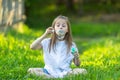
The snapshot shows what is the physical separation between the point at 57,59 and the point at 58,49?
0.20 metres

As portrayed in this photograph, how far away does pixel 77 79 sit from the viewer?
8344 millimetres

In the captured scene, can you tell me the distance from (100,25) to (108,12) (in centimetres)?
677

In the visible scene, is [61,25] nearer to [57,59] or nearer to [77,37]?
[57,59]

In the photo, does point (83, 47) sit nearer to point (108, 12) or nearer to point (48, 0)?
point (108, 12)

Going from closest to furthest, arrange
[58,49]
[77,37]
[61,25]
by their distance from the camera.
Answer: [61,25]
[58,49]
[77,37]

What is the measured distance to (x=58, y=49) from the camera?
9.06m

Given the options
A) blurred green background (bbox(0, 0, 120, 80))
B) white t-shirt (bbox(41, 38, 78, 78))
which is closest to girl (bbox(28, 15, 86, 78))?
white t-shirt (bbox(41, 38, 78, 78))

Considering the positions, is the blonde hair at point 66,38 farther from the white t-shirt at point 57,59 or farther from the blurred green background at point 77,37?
the blurred green background at point 77,37

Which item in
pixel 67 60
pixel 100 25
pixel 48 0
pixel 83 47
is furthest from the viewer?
pixel 48 0

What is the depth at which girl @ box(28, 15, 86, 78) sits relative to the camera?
8898mm

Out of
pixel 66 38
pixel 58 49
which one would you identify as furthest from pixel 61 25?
pixel 58 49

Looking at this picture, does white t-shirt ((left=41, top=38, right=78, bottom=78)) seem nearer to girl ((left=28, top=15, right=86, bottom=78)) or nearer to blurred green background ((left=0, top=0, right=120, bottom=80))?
girl ((left=28, top=15, right=86, bottom=78))

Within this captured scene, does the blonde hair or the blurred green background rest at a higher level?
the blonde hair

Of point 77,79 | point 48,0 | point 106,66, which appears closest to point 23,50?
point 106,66
